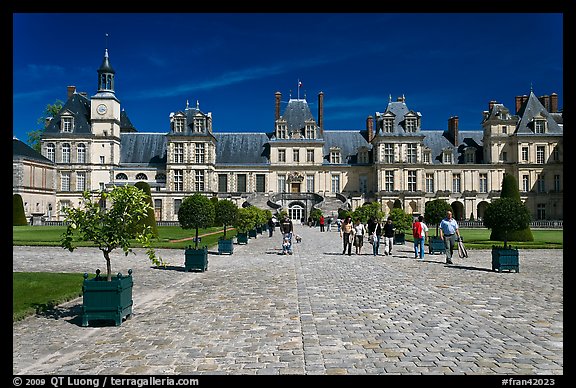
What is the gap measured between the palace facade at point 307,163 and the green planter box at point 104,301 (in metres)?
42.6

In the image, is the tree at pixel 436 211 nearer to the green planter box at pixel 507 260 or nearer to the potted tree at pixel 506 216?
the potted tree at pixel 506 216

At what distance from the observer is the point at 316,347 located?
548 centimetres

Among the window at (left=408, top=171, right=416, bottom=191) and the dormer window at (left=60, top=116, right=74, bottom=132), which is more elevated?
the dormer window at (left=60, top=116, right=74, bottom=132)

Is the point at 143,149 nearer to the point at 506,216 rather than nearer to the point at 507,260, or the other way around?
the point at 506,216

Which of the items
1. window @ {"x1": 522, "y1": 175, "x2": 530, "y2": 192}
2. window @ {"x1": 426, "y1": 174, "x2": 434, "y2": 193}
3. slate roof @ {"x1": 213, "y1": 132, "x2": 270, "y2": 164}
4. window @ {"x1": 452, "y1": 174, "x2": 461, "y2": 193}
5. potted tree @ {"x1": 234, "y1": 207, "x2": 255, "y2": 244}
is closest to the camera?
potted tree @ {"x1": 234, "y1": 207, "x2": 255, "y2": 244}

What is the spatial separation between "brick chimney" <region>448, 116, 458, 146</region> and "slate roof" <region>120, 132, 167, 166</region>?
33634 mm

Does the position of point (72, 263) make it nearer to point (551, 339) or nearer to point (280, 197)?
point (551, 339)

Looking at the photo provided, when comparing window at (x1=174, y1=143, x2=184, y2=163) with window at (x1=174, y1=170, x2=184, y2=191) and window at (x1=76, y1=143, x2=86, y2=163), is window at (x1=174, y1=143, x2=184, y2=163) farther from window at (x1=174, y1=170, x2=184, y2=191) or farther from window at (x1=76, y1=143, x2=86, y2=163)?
window at (x1=76, y1=143, x2=86, y2=163)

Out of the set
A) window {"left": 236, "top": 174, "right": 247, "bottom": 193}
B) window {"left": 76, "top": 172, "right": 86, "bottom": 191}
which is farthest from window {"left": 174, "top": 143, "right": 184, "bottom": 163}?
window {"left": 76, "top": 172, "right": 86, "bottom": 191}

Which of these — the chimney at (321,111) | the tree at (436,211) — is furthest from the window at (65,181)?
the tree at (436,211)

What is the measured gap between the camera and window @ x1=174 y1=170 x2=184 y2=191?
167 feet

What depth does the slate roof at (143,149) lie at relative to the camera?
53531mm
